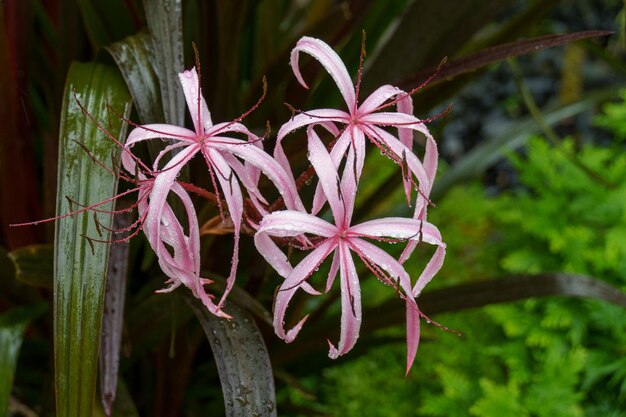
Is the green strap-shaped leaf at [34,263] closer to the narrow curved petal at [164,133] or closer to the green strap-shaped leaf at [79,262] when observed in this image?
the green strap-shaped leaf at [79,262]

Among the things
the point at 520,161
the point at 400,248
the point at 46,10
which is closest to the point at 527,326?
the point at 400,248

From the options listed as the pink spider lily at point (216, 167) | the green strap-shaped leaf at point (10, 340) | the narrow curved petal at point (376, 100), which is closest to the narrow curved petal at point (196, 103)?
the pink spider lily at point (216, 167)

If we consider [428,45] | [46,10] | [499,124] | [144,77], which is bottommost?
[144,77]

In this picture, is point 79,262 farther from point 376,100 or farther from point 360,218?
point 360,218

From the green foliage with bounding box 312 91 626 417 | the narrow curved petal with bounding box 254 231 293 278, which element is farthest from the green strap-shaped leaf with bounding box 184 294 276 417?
the green foliage with bounding box 312 91 626 417

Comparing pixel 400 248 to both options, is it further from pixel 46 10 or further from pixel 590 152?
pixel 46 10

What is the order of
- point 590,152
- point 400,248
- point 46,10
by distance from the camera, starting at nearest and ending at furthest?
1. point 46,10
2. point 400,248
3. point 590,152

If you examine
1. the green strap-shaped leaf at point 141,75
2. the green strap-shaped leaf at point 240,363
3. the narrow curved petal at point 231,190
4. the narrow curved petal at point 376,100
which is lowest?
the green strap-shaped leaf at point 240,363
